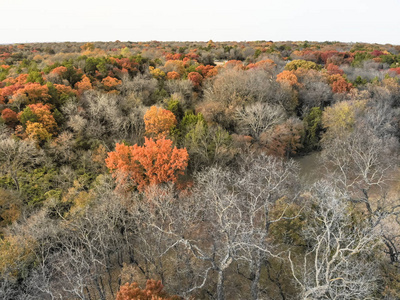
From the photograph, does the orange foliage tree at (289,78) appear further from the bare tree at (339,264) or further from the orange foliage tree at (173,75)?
the bare tree at (339,264)

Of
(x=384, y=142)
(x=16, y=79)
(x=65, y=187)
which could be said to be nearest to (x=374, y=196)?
(x=384, y=142)

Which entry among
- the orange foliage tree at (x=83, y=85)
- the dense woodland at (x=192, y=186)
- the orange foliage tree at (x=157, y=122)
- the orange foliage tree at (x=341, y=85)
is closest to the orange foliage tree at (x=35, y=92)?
the dense woodland at (x=192, y=186)

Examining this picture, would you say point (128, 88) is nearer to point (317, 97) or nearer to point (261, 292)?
point (317, 97)

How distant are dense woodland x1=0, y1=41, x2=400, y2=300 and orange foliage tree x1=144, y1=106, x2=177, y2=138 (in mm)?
164

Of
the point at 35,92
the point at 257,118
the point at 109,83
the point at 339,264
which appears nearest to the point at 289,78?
the point at 257,118

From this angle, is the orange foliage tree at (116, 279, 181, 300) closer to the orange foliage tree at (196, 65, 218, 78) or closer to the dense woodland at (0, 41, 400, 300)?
the dense woodland at (0, 41, 400, 300)

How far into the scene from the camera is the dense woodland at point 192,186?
16.1m

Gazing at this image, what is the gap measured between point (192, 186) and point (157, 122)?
9446 mm

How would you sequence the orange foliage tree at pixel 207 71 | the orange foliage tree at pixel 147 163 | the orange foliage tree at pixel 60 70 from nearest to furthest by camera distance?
the orange foliage tree at pixel 147 163
the orange foliage tree at pixel 60 70
the orange foliage tree at pixel 207 71

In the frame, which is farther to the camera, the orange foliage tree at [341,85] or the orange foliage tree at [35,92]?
the orange foliage tree at [341,85]

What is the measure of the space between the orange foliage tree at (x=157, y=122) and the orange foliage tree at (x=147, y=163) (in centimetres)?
670

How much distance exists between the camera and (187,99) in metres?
44.2

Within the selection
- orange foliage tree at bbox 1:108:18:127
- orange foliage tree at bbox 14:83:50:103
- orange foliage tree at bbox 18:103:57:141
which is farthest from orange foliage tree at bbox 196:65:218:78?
orange foliage tree at bbox 1:108:18:127

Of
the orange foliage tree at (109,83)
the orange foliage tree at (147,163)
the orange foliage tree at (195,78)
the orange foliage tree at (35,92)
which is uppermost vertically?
the orange foliage tree at (195,78)
